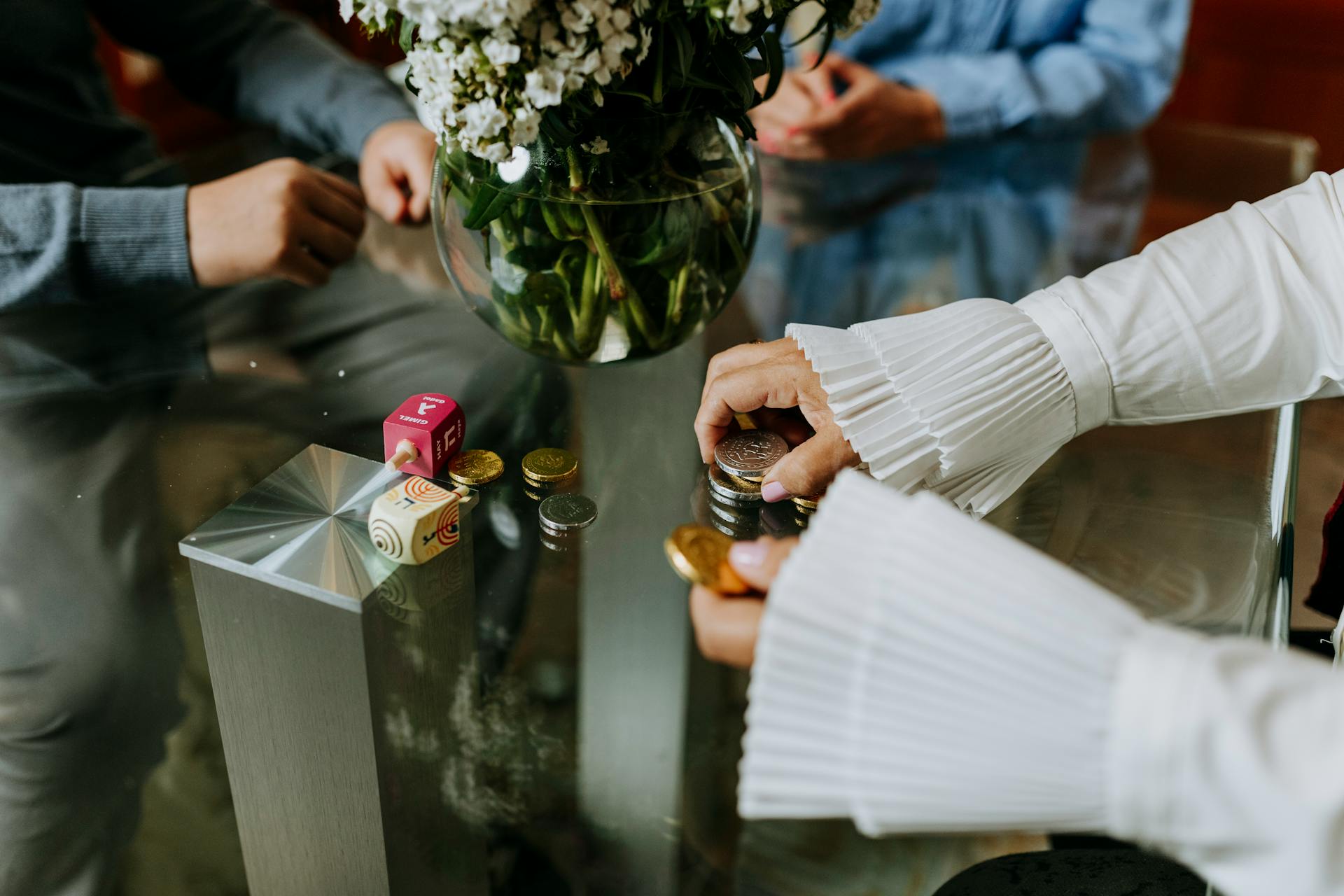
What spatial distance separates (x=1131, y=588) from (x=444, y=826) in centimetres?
47

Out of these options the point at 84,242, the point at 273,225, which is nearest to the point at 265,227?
the point at 273,225

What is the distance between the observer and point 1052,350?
0.77 m

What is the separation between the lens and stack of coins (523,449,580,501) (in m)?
0.80

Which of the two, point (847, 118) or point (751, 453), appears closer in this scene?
point (751, 453)

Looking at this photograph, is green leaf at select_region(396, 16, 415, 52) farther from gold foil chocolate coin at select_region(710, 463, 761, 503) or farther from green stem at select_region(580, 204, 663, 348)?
gold foil chocolate coin at select_region(710, 463, 761, 503)

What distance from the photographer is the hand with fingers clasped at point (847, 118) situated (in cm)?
130

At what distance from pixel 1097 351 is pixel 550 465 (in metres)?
0.40

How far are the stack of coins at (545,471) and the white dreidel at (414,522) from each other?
3.5 inches

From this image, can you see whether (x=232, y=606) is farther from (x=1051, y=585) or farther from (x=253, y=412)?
(x=1051, y=585)

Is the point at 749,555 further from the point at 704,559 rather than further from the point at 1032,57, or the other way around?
the point at 1032,57

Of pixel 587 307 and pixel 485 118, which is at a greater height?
pixel 485 118

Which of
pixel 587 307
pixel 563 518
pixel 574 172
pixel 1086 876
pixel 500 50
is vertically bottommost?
pixel 1086 876

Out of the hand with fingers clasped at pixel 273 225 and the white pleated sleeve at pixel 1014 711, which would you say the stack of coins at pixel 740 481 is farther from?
the hand with fingers clasped at pixel 273 225

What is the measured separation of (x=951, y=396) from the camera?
2.44ft
